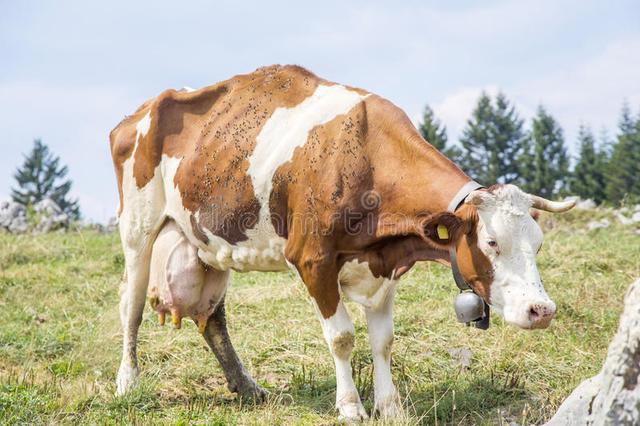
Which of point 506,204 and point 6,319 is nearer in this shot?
point 506,204

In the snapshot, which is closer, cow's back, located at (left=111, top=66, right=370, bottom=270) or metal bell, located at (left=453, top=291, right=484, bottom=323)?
metal bell, located at (left=453, top=291, right=484, bottom=323)

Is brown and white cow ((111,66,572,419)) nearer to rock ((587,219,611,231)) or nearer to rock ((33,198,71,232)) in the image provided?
rock ((587,219,611,231))

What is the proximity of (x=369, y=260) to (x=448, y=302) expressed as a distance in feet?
9.54

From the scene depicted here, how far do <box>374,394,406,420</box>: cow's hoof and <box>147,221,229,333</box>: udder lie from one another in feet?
5.58

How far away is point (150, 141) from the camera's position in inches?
234

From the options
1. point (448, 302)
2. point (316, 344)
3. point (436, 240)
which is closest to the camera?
point (436, 240)

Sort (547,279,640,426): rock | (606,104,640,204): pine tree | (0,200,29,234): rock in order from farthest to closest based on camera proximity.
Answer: (606,104,640,204): pine tree < (0,200,29,234): rock < (547,279,640,426): rock

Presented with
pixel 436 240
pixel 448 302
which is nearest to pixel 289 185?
pixel 436 240

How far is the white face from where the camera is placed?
13.5 ft

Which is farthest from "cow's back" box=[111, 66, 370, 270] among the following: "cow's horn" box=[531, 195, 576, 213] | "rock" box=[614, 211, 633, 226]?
"rock" box=[614, 211, 633, 226]

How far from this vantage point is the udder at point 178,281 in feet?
19.0

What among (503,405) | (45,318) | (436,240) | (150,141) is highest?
(150,141)

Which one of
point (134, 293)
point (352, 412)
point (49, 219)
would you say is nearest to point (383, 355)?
point (352, 412)

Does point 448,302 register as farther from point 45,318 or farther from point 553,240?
point 45,318
